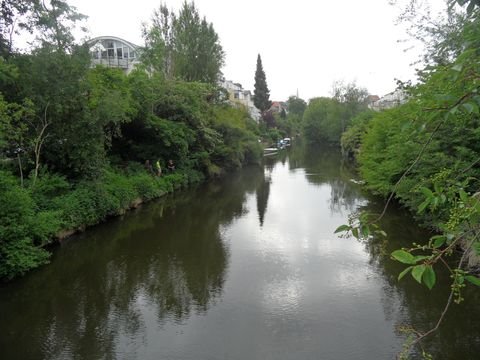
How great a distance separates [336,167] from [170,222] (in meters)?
23.9

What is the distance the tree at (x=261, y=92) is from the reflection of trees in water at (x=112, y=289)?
61815 millimetres

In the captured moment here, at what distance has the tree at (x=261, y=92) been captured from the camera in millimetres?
75625

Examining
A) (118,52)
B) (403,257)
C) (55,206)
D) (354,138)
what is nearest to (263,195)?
(55,206)

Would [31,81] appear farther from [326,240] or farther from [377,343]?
[377,343]

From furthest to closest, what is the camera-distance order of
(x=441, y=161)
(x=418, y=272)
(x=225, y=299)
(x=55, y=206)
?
(x=55, y=206), (x=441, y=161), (x=225, y=299), (x=418, y=272)

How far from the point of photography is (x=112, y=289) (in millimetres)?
9852

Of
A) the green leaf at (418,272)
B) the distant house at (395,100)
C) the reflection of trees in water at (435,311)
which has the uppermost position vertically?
the distant house at (395,100)

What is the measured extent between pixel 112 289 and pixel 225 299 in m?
2.99

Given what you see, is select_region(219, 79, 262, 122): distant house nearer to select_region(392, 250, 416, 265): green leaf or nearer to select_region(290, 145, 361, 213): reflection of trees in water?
select_region(290, 145, 361, 213): reflection of trees in water

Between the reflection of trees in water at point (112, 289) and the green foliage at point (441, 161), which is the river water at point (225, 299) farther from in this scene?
the green foliage at point (441, 161)

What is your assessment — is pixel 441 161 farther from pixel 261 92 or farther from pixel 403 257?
pixel 261 92

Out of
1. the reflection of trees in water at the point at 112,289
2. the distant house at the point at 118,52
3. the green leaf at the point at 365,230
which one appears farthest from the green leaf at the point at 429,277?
the distant house at the point at 118,52

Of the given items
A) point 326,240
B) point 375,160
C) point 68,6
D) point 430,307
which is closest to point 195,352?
point 430,307

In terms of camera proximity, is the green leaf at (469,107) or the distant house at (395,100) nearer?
the green leaf at (469,107)
